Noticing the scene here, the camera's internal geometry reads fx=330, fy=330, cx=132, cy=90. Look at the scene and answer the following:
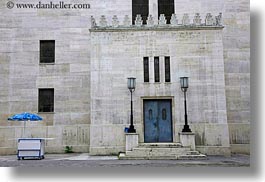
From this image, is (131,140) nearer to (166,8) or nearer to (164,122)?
(164,122)

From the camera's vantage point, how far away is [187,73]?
55.4ft

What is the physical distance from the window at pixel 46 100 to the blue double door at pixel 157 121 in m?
5.77

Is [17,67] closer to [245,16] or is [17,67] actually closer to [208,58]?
[208,58]

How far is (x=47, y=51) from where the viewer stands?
64.7 feet

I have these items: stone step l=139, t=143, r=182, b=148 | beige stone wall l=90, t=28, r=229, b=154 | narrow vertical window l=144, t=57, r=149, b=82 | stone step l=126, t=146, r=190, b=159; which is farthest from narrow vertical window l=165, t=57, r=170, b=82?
stone step l=126, t=146, r=190, b=159

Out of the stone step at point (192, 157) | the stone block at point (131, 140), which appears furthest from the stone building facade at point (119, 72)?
the stone step at point (192, 157)

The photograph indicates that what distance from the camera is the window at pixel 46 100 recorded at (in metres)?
19.0

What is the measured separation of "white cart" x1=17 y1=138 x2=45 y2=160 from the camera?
15.3m

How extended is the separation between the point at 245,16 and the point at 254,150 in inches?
362

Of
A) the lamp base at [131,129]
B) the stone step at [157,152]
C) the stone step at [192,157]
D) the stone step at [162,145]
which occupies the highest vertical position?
the lamp base at [131,129]

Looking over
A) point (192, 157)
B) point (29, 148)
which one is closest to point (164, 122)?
point (192, 157)

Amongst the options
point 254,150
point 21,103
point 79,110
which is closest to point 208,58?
point 254,150

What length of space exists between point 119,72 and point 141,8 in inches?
200

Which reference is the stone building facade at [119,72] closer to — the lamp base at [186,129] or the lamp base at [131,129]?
the lamp base at [186,129]
